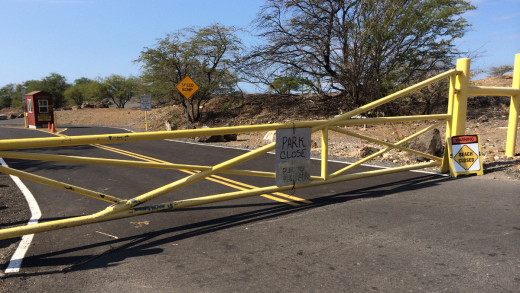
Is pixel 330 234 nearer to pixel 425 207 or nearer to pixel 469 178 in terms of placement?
pixel 425 207

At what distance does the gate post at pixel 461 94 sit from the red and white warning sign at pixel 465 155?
0.29m

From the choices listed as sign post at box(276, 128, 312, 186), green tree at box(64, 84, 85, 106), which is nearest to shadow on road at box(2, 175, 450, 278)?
sign post at box(276, 128, 312, 186)

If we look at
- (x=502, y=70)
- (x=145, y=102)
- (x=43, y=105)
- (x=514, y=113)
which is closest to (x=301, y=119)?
(x=145, y=102)

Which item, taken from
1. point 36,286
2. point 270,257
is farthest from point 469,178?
point 36,286

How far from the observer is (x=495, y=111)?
20.7 metres

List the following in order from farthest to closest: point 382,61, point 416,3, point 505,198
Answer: point 382,61 < point 416,3 < point 505,198

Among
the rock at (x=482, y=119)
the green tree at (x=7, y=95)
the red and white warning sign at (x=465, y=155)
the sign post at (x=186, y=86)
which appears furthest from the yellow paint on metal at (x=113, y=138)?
the green tree at (x=7, y=95)

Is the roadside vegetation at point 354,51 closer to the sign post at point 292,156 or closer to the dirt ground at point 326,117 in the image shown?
the dirt ground at point 326,117

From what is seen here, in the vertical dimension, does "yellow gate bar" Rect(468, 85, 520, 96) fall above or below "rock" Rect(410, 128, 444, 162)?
above

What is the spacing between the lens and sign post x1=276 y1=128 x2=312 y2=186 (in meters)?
5.57

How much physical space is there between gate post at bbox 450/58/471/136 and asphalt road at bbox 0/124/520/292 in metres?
1.45

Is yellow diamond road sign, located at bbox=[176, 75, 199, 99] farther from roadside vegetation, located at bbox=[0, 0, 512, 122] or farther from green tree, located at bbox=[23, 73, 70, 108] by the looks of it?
green tree, located at bbox=[23, 73, 70, 108]

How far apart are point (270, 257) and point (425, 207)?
285 centimetres

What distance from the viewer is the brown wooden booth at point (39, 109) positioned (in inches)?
1145
